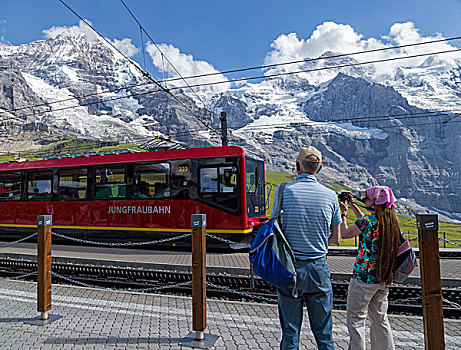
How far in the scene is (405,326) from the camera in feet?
17.1

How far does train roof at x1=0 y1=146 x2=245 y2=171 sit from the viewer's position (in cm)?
1153

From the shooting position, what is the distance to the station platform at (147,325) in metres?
4.59

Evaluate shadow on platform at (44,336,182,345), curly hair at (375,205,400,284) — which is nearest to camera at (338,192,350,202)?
curly hair at (375,205,400,284)

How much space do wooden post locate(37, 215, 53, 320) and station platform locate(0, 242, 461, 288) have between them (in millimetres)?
3996

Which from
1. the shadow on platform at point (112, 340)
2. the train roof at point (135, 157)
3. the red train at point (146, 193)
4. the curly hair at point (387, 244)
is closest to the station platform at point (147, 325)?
the shadow on platform at point (112, 340)

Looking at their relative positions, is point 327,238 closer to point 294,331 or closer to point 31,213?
point 294,331

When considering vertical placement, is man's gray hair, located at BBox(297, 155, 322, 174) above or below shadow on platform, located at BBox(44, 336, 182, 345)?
above

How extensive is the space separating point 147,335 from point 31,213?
11.9m

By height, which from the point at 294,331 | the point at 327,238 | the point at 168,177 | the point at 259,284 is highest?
the point at 168,177

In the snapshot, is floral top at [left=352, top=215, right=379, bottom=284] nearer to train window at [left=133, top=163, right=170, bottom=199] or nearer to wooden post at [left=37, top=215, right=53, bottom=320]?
wooden post at [left=37, top=215, right=53, bottom=320]

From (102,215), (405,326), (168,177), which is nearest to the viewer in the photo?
(405,326)

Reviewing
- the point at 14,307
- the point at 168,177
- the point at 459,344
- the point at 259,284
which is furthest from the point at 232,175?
the point at 459,344

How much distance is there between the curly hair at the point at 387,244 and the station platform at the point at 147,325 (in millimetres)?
1630

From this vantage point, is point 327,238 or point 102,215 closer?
point 327,238
